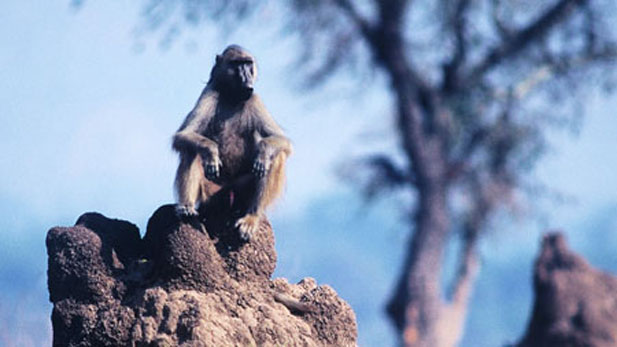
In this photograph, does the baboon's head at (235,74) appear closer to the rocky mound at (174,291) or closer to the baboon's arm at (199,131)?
the baboon's arm at (199,131)

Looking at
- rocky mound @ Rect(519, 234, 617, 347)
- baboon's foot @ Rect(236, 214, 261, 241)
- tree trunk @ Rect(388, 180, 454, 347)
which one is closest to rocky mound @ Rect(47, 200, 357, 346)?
baboon's foot @ Rect(236, 214, 261, 241)

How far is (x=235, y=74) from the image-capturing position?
6945 millimetres

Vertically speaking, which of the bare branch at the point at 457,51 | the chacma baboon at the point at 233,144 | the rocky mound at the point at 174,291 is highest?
the bare branch at the point at 457,51

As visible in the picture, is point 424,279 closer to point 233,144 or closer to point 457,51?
point 457,51

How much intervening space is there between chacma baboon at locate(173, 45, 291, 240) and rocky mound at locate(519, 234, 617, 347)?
430cm

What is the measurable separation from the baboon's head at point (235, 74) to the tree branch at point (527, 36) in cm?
1445

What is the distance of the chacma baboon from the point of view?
6480mm

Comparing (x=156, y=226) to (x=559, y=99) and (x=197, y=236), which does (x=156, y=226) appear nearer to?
(x=197, y=236)

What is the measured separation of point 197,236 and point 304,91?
15411 mm

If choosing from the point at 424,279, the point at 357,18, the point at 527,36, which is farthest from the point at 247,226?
A: the point at 527,36

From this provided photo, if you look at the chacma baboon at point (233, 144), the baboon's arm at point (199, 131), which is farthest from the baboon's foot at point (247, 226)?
the baboon's arm at point (199, 131)

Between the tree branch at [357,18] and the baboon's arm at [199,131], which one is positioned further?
the tree branch at [357,18]

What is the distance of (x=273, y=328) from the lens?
5812mm

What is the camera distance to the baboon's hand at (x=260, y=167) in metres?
6.46
